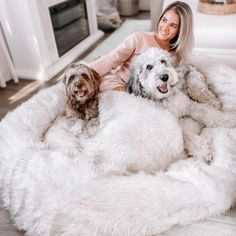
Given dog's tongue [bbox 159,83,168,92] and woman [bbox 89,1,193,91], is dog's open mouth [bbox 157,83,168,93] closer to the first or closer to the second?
dog's tongue [bbox 159,83,168,92]

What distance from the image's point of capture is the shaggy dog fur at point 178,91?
4.05 feet

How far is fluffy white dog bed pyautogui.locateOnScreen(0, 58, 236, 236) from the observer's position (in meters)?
0.96

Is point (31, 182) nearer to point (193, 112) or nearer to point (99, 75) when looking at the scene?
point (99, 75)

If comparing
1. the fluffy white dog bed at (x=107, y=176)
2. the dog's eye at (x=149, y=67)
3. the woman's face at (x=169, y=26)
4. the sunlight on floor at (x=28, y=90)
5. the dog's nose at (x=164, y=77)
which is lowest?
the sunlight on floor at (x=28, y=90)

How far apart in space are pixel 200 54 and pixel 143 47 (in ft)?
1.48

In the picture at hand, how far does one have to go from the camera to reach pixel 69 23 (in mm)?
2984

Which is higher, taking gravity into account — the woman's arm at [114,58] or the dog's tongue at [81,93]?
the woman's arm at [114,58]

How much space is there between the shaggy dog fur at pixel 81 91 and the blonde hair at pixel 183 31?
51cm

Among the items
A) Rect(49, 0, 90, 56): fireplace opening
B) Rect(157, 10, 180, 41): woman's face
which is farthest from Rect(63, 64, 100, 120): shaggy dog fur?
Rect(49, 0, 90, 56): fireplace opening

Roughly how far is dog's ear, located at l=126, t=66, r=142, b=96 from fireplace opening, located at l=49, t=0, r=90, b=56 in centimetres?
→ 164

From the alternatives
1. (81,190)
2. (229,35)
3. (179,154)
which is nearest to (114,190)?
(81,190)

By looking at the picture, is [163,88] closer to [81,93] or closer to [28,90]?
[81,93]

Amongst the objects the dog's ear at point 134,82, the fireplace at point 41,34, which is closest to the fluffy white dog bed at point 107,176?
the dog's ear at point 134,82

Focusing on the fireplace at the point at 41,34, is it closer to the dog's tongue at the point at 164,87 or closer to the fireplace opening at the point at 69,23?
the fireplace opening at the point at 69,23
